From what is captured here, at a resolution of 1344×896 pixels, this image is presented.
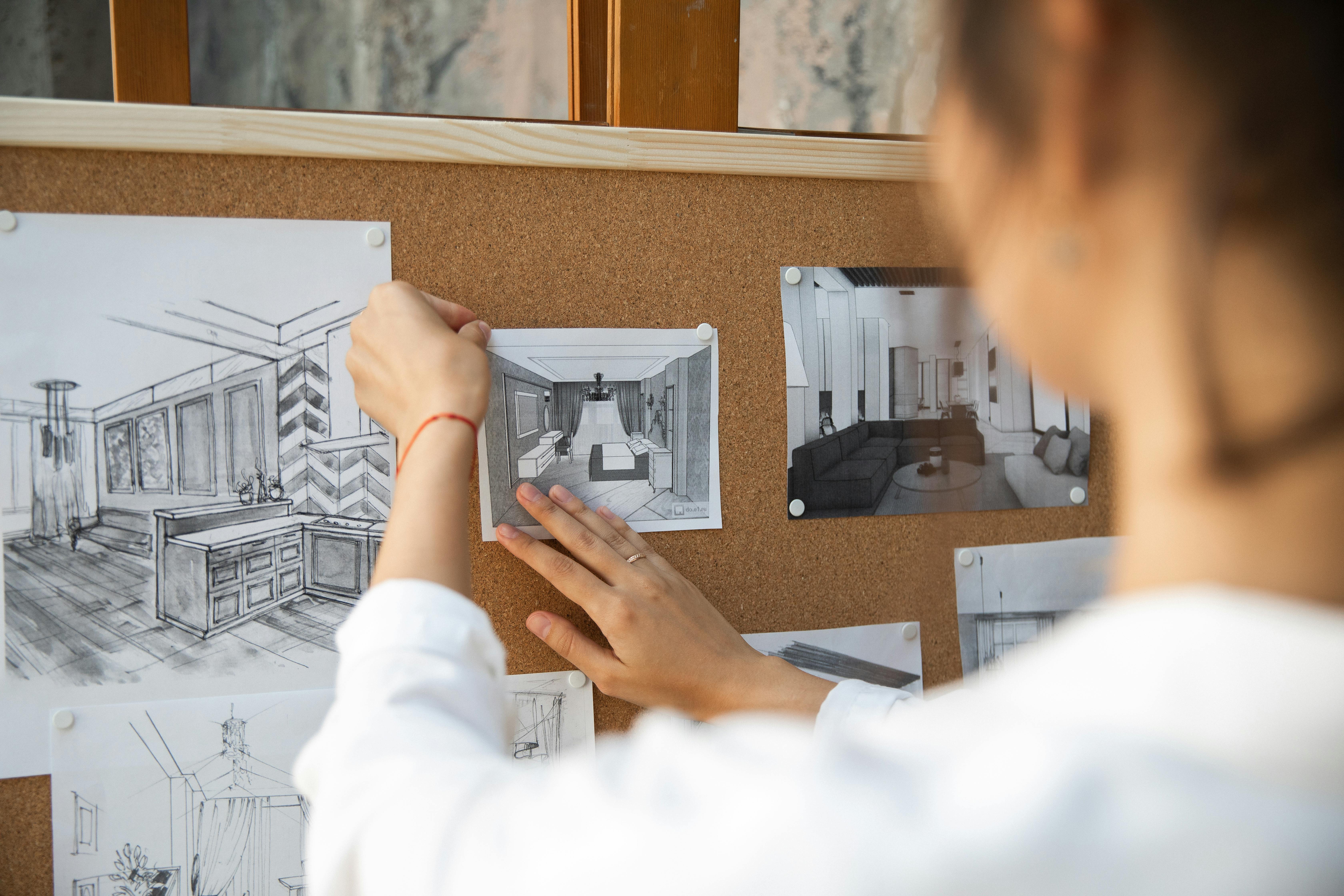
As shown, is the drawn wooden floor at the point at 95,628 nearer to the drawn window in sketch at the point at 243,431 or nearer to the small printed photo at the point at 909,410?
the drawn window in sketch at the point at 243,431

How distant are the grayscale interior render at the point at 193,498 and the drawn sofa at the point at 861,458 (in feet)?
0.90

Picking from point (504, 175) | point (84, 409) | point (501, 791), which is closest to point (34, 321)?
point (84, 409)

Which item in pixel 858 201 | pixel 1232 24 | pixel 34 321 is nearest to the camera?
pixel 1232 24

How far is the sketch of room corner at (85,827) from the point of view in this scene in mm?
456

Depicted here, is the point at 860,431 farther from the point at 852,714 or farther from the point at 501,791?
the point at 501,791

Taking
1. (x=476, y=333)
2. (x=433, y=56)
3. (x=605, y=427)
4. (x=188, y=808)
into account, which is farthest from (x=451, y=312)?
(x=433, y=56)

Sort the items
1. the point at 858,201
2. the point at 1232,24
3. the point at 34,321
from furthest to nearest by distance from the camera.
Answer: the point at 858,201
the point at 34,321
the point at 1232,24

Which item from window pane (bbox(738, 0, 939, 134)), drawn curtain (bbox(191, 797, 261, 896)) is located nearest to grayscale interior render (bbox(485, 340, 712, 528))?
drawn curtain (bbox(191, 797, 261, 896))

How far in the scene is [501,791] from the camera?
0.87ft

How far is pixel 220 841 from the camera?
1.57ft

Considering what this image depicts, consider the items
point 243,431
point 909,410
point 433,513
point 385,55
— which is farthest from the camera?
point 385,55

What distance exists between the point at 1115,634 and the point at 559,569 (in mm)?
322

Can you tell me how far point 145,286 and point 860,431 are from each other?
451 mm

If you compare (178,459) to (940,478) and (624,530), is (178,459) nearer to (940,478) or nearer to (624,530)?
(624,530)
